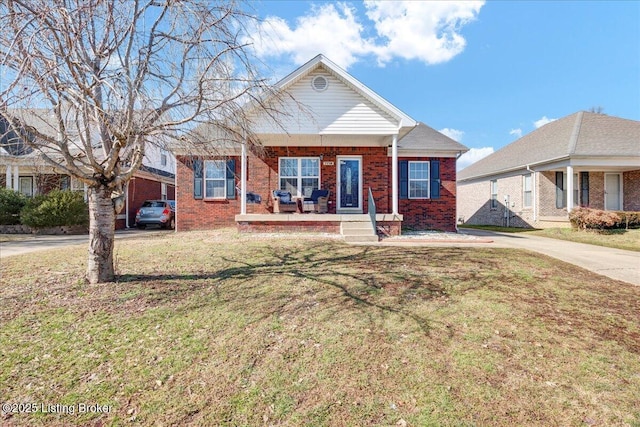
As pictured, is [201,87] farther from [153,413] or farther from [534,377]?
[534,377]

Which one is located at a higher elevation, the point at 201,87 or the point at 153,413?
the point at 201,87

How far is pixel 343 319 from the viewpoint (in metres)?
4.20

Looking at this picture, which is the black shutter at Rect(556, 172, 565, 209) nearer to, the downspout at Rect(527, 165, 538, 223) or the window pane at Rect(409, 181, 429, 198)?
the downspout at Rect(527, 165, 538, 223)

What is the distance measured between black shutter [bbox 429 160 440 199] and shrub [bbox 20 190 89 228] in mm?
15071

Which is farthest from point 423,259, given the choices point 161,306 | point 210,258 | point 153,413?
point 153,413

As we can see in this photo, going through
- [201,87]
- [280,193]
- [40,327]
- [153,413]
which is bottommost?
[153,413]

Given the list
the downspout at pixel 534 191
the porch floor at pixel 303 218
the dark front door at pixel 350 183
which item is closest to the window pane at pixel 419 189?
the dark front door at pixel 350 183

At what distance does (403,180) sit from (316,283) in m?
10.0

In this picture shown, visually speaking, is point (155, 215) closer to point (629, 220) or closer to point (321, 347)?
point (321, 347)

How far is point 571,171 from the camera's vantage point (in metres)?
15.7

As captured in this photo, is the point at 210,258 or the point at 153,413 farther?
the point at 210,258

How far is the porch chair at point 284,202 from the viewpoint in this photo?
40.3 ft

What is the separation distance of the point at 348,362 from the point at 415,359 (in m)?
Result: 0.69

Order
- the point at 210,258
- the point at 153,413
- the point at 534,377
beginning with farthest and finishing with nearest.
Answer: the point at 210,258, the point at 534,377, the point at 153,413
